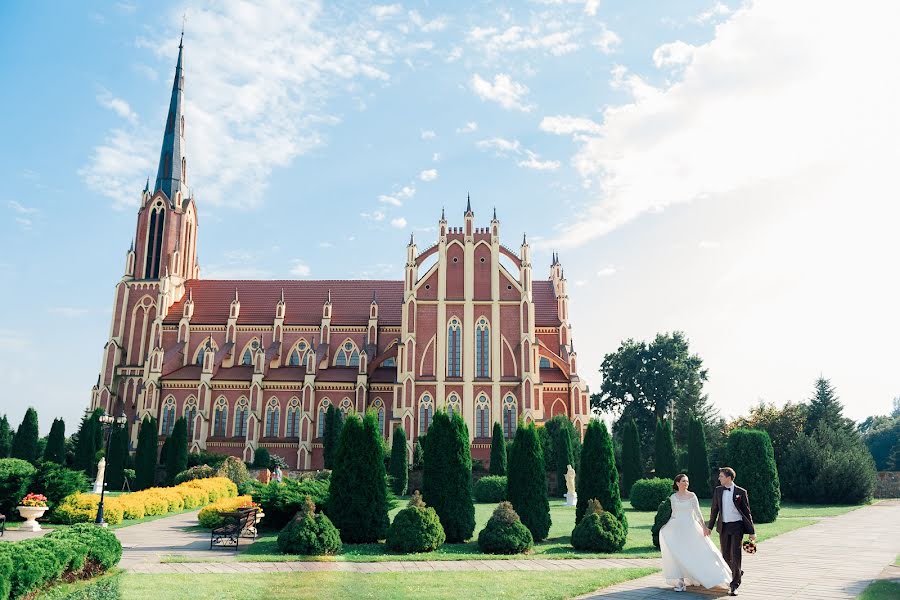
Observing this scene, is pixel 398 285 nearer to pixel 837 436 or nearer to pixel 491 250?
pixel 491 250

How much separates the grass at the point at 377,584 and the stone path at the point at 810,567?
2.28 feet

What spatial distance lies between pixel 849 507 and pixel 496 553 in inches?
831

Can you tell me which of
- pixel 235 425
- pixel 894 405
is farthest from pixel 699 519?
pixel 894 405

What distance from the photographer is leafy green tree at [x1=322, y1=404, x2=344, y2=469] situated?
141 feet

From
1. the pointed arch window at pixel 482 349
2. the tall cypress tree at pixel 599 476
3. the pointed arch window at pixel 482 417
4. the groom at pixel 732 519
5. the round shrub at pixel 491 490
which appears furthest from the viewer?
the pointed arch window at pixel 482 349

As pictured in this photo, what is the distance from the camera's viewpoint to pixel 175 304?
5375cm

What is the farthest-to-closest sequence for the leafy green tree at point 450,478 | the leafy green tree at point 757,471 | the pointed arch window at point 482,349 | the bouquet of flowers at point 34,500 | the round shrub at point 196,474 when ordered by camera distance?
the pointed arch window at point 482,349
the round shrub at point 196,474
the leafy green tree at point 757,471
the bouquet of flowers at point 34,500
the leafy green tree at point 450,478

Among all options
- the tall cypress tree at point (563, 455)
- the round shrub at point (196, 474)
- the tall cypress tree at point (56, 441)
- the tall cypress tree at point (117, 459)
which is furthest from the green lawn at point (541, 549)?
the tall cypress tree at point (56, 441)

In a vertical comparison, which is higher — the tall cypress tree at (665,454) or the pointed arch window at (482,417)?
the pointed arch window at (482,417)

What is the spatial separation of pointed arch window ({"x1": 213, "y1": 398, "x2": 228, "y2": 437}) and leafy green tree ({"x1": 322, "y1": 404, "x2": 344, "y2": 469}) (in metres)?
8.46

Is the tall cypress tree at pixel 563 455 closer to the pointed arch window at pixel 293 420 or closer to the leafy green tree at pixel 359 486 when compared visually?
the leafy green tree at pixel 359 486

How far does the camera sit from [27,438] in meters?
47.2

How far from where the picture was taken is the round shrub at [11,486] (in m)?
19.6

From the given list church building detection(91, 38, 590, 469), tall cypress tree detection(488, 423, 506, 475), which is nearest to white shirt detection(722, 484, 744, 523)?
tall cypress tree detection(488, 423, 506, 475)
